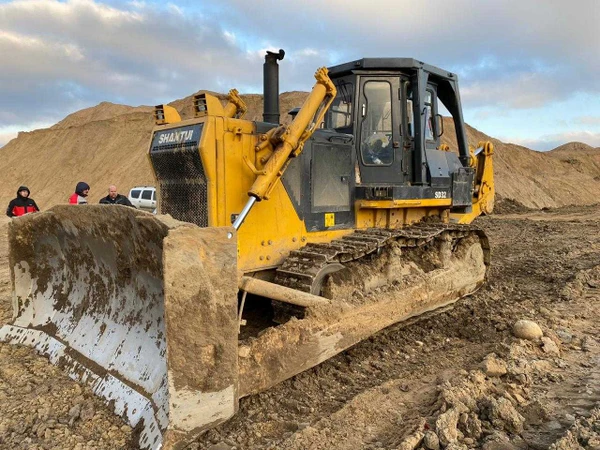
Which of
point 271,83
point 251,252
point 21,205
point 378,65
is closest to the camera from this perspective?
point 251,252

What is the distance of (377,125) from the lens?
5.41 meters

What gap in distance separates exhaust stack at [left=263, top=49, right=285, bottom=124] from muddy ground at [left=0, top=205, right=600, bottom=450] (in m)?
2.49

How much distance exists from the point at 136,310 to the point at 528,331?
358 centimetres

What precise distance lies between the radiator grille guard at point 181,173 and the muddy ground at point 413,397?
1.67m

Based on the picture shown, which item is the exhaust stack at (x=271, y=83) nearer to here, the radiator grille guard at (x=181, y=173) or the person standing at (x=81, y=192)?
the radiator grille guard at (x=181, y=173)

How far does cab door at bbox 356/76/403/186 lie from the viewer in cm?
536

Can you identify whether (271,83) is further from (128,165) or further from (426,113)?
(128,165)

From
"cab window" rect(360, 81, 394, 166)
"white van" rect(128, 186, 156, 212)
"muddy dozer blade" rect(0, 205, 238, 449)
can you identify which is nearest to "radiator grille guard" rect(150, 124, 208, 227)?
"muddy dozer blade" rect(0, 205, 238, 449)

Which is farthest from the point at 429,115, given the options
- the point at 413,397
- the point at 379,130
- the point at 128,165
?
the point at 128,165

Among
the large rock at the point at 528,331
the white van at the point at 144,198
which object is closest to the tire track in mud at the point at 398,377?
the large rock at the point at 528,331

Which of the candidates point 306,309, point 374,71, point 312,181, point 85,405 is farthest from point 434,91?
point 85,405

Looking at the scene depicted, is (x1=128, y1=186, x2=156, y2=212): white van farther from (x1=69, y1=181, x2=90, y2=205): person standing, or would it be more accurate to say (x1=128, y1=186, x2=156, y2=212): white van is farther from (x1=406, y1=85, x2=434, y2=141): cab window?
(x1=406, y1=85, x2=434, y2=141): cab window

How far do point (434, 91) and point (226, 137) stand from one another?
3.06 metres

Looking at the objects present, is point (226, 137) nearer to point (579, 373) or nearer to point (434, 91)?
point (434, 91)
